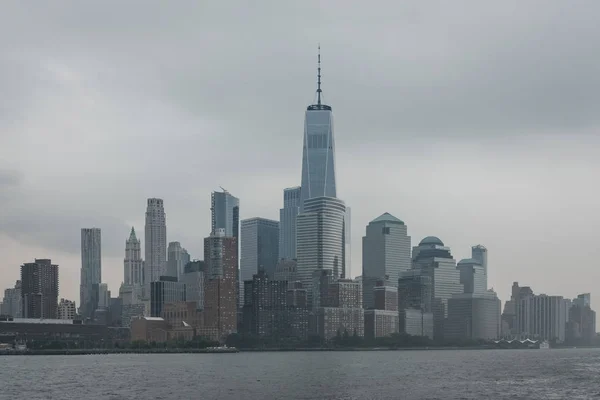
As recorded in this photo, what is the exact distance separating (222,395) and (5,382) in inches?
2323

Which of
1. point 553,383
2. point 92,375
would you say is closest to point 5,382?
point 92,375

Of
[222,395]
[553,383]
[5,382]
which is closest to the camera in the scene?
[222,395]

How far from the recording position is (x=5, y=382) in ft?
583

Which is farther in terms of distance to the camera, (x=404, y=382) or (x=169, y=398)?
(x=404, y=382)

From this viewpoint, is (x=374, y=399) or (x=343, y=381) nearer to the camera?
(x=374, y=399)

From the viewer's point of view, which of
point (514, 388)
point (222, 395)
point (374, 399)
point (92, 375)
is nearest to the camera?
point (374, 399)

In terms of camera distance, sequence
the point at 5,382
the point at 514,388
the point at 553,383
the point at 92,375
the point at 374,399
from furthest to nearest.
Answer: the point at 92,375, the point at 5,382, the point at 553,383, the point at 514,388, the point at 374,399

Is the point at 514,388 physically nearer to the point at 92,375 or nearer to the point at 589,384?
the point at 589,384

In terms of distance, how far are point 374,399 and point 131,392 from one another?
40.4 metres

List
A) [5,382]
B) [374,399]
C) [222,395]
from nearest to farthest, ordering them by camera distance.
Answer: [374,399], [222,395], [5,382]

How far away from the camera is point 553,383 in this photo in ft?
536

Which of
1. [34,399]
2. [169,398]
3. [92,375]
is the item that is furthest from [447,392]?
[92,375]

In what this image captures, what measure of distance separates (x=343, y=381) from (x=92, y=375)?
58300 mm

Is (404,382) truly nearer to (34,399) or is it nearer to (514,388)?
(514,388)
